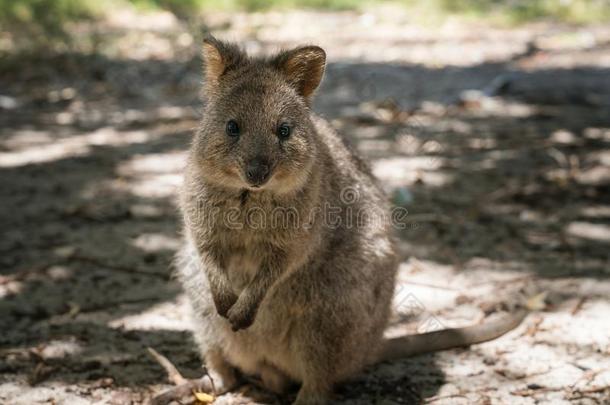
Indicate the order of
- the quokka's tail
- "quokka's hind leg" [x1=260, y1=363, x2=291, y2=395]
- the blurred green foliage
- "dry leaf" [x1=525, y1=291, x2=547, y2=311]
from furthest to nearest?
the blurred green foliage → "dry leaf" [x1=525, y1=291, x2=547, y2=311] → the quokka's tail → "quokka's hind leg" [x1=260, y1=363, x2=291, y2=395]

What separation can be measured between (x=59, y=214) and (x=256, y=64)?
2398 millimetres

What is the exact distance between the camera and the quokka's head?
2770 millimetres

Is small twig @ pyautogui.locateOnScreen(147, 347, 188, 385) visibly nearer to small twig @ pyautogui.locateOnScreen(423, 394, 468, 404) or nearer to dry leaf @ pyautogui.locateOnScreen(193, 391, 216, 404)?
dry leaf @ pyautogui.locateOnScreen(193, 391, 216, 404)

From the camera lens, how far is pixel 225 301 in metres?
2.92

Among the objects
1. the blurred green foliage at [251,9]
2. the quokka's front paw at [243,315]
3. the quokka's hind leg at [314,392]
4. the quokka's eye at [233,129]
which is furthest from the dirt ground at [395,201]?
the quokka's eye at [233,129]

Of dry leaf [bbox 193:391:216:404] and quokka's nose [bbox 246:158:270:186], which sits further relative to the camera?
dry leaf [bbox 193:391:216:404]

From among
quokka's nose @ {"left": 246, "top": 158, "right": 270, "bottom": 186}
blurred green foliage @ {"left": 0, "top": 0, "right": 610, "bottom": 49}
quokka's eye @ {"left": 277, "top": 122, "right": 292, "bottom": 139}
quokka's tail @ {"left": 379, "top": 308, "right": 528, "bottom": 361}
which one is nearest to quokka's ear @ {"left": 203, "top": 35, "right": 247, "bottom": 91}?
quokka's eye @ {"left": 277, "top": 122, "right": 292, "bottom": 139}

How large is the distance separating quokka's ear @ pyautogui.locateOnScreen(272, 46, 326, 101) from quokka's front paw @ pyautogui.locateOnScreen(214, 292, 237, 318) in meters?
0.90

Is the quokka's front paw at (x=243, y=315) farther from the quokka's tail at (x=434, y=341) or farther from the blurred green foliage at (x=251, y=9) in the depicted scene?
the blurred green foliage at (x=251, y=9)

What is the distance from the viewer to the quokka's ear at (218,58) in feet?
9.88

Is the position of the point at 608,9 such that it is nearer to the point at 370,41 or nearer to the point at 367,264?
the point at 370,41

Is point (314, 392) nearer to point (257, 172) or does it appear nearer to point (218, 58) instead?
point (257, 172)

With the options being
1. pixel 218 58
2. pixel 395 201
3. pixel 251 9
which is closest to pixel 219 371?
pixel 218 58

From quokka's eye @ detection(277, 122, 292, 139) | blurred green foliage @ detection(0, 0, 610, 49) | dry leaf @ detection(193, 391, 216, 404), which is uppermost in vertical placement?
blurred green foliage @ detection(0, 0, 610, 49)
